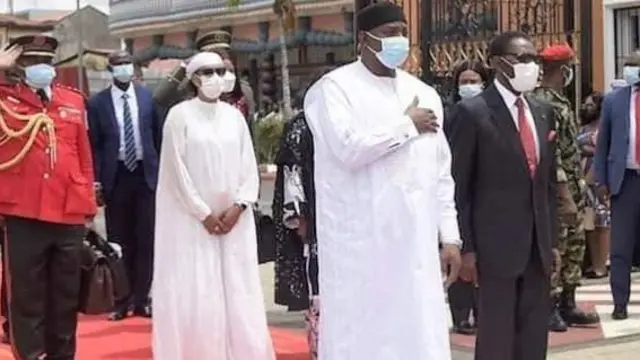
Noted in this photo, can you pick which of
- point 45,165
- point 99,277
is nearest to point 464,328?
point 99,277

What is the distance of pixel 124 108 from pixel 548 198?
15.6 ft

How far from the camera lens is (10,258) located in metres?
7.97

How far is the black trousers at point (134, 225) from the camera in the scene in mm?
10883

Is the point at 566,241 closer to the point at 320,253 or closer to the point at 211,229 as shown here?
the point at 211,229

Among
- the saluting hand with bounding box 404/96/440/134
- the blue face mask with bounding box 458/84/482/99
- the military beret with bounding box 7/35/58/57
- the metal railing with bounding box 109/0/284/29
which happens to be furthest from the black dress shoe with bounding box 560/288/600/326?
the metal railing with bounding box 109/0/284/29

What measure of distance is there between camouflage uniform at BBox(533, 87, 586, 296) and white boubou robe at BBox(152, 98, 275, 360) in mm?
2077

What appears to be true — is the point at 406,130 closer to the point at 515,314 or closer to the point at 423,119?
the point at 423,119

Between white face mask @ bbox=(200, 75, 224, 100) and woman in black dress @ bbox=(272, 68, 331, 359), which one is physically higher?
white face mask @ bbox=(200, 75, 224, 100)

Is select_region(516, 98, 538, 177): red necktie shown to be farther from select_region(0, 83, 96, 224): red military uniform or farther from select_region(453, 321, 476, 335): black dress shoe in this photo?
select_region(453, 321, 476, 335): black dress shoe

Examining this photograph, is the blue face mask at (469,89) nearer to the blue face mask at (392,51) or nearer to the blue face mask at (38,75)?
the blue face mask at (38,75)

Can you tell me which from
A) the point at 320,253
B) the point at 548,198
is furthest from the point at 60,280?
the point at 548,198

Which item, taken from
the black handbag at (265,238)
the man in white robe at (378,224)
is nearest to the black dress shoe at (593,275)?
the black handbag at (265,238)

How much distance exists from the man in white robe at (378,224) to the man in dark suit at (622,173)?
431 cm

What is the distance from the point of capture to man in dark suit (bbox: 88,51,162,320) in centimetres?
1080
